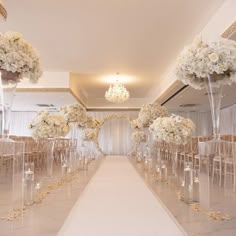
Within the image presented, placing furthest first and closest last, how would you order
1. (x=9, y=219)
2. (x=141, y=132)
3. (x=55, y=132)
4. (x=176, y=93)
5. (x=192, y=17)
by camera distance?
(x=176, y=93)
(x=141, y=132)
(x=192, y=17)
(x=55, y=132)
(x=9, y=219)

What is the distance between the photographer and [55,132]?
3.68 metres

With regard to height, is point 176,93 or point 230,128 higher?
point 176,93

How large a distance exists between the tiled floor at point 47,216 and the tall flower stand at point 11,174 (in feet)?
0.19

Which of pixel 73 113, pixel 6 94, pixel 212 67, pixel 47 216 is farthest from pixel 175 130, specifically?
pixel 73 113

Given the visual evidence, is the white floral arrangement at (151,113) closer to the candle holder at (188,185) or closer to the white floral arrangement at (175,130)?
the white floral arrangement at (175,130)

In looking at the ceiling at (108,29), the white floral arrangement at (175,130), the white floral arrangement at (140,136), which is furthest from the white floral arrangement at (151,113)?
the white floral arrangement at (140,136)

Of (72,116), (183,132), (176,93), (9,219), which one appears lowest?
(9,219)

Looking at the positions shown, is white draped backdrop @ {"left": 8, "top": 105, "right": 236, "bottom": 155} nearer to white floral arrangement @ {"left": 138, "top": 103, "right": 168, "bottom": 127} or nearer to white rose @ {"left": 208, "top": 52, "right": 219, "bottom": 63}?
white floral arrangement @ {"left": 138, "top": 103, "right": 168, "bottom": 127}

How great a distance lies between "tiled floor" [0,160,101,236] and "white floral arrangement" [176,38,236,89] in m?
1.34

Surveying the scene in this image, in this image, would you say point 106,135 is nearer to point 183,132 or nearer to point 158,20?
point 158,20

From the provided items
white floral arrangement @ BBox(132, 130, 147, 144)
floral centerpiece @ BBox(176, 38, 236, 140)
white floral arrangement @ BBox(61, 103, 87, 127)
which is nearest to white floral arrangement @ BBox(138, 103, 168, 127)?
white floral arrangement @ BBox(61, 103, 87, 127)

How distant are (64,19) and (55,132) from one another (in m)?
2.22

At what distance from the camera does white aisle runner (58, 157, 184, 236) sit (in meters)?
1.88

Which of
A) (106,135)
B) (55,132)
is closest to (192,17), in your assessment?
(55,132)
